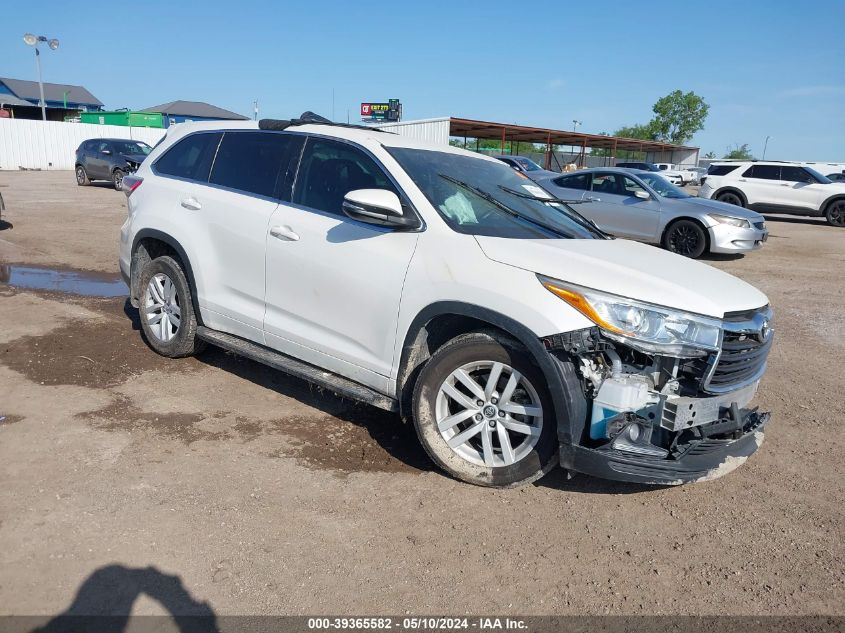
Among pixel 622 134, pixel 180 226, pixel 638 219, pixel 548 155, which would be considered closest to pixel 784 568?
pixel 180 226

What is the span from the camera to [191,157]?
525cm

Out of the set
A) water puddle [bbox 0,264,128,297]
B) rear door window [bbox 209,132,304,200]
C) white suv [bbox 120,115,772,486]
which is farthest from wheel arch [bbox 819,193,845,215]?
rear door window [bbox 209,132,304,200]

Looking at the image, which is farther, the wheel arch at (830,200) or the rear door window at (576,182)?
the wheel arch at (830,200)

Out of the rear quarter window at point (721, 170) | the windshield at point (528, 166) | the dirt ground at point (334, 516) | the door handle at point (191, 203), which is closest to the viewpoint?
the dirt ground at point (334, 516)

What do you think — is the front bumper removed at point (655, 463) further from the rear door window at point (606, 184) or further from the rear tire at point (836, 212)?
the rear tire at point (836, 212)

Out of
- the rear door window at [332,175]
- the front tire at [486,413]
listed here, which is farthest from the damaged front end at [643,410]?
the rear door window at [332,175]

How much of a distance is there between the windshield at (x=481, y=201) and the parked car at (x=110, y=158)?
1990 cm

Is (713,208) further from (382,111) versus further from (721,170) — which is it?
(382,111)

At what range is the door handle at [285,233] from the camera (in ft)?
13.9

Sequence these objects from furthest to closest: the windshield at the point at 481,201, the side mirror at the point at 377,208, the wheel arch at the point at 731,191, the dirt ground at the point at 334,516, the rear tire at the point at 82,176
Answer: the rear tire at the point at 82,176, the wheel arch at the point at 731,191, the windshield at the point at 481,201, the side mirror at the point at 377,208, the dirt ground at the point at 334,516

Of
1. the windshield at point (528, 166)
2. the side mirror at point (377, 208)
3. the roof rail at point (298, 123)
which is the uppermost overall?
the roof rail at point (298, 123)

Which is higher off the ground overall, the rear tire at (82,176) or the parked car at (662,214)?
the parked car at (662,214)

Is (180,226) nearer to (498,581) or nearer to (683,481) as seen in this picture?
(498,581)

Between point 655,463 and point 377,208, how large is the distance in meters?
1.99
